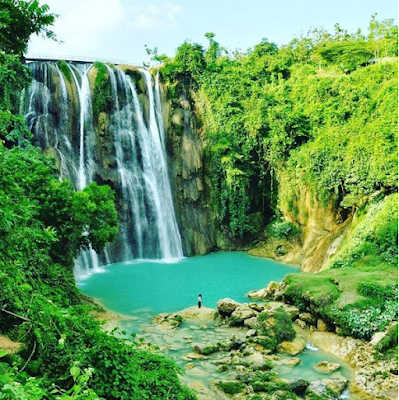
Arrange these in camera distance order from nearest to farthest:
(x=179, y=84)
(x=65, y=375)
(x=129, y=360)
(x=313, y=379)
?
(x=65, y=375) → (x=129, y=360) → (x=313, y=379) → (x=179, y=84)

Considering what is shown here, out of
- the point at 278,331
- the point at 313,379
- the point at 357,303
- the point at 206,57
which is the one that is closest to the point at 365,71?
the point at 206,57

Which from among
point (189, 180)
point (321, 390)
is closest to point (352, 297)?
point (321, 390)

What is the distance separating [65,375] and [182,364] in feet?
20.4

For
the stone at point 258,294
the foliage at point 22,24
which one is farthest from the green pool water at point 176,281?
the foliage at point 22,24

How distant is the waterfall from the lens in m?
22.2

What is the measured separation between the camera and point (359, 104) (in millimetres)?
22672

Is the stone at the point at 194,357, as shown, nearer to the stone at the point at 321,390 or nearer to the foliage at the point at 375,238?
the stone at the point at 321,390

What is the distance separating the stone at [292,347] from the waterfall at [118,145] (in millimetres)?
11887

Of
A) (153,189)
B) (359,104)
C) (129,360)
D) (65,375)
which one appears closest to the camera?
(65,375)

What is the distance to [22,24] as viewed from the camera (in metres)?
16.8

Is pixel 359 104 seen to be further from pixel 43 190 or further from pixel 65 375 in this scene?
pixel 65 375

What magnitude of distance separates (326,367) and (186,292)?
788 cm

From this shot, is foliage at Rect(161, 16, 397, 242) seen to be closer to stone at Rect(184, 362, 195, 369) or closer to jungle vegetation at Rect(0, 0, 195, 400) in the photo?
stone at Rect(184, 362, 195, 369)

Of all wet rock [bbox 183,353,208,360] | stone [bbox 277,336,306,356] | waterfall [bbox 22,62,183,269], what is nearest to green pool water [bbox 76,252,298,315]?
waterfall [bbox 22,62,183,269]
